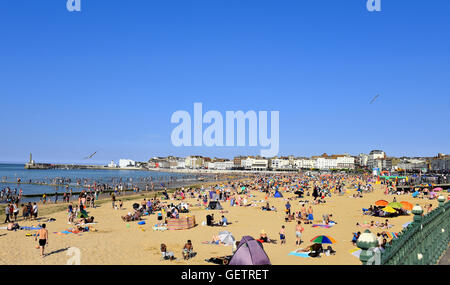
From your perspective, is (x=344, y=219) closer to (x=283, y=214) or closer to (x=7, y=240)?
(x=283, y=214)

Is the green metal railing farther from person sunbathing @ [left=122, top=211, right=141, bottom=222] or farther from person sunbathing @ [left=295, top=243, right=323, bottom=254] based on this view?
person sunbathing @ [left=122, top=211, right=141, bottom=222]

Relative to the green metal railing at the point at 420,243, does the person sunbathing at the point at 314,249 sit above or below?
below

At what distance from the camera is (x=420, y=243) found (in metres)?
5.69

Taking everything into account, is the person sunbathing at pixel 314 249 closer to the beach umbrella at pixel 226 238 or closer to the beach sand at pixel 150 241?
the beach sand at pixel 150 241

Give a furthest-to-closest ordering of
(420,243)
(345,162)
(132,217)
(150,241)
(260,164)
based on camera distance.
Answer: (260,164) < (345,162) < (132,217) < (150,241) < (420,243)

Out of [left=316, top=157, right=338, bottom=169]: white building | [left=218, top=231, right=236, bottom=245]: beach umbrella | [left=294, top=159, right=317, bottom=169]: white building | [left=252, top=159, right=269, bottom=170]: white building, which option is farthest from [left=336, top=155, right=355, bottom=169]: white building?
[left=218, top=231, right=236, bottom=245]: beach umbrella

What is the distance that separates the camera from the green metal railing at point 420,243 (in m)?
4.01

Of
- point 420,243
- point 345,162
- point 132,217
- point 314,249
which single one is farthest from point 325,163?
point 420,243

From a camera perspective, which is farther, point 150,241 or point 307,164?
point 307,164

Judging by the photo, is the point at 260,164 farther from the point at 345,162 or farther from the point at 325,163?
the point at 345,162

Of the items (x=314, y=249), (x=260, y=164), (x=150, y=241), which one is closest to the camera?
(x=314, y=249)

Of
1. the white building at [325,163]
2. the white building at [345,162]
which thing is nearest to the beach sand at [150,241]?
the white building at [345,162]

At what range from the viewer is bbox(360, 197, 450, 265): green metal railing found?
4013 millimetres
